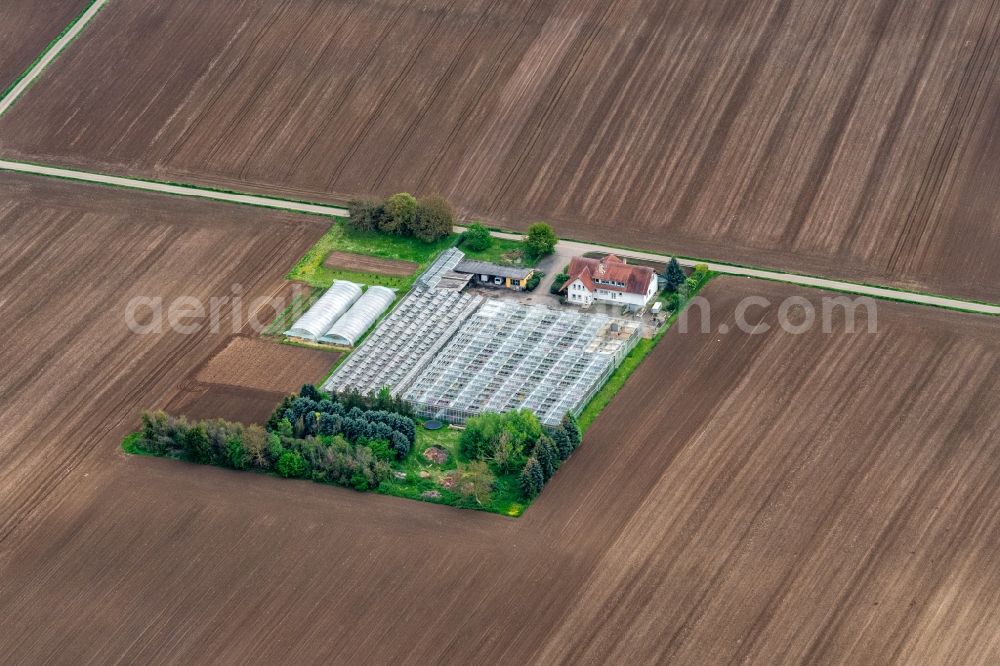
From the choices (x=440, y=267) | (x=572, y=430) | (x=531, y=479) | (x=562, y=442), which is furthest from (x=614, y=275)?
(x=531, y=479)

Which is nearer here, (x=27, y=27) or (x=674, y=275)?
(x=674, y=275)

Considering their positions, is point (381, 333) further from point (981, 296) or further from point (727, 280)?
point (981, 296)

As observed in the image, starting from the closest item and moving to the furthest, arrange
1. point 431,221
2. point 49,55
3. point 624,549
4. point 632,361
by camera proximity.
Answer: point 624,549 < point 632,361 < point 431,221 < point 49,55

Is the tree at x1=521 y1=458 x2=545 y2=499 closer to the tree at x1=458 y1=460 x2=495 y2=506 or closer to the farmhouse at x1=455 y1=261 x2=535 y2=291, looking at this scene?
the tree at x1=458 y1=460 x2=495 y2=506

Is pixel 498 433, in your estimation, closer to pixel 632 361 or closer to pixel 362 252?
pixel 632 361

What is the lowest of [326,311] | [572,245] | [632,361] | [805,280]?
[326,311]

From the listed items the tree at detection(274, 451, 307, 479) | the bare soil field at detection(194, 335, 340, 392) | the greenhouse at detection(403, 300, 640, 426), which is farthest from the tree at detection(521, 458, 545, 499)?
the bare soil field at detection(194, 335, 340, 392)

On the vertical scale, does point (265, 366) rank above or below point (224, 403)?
above
